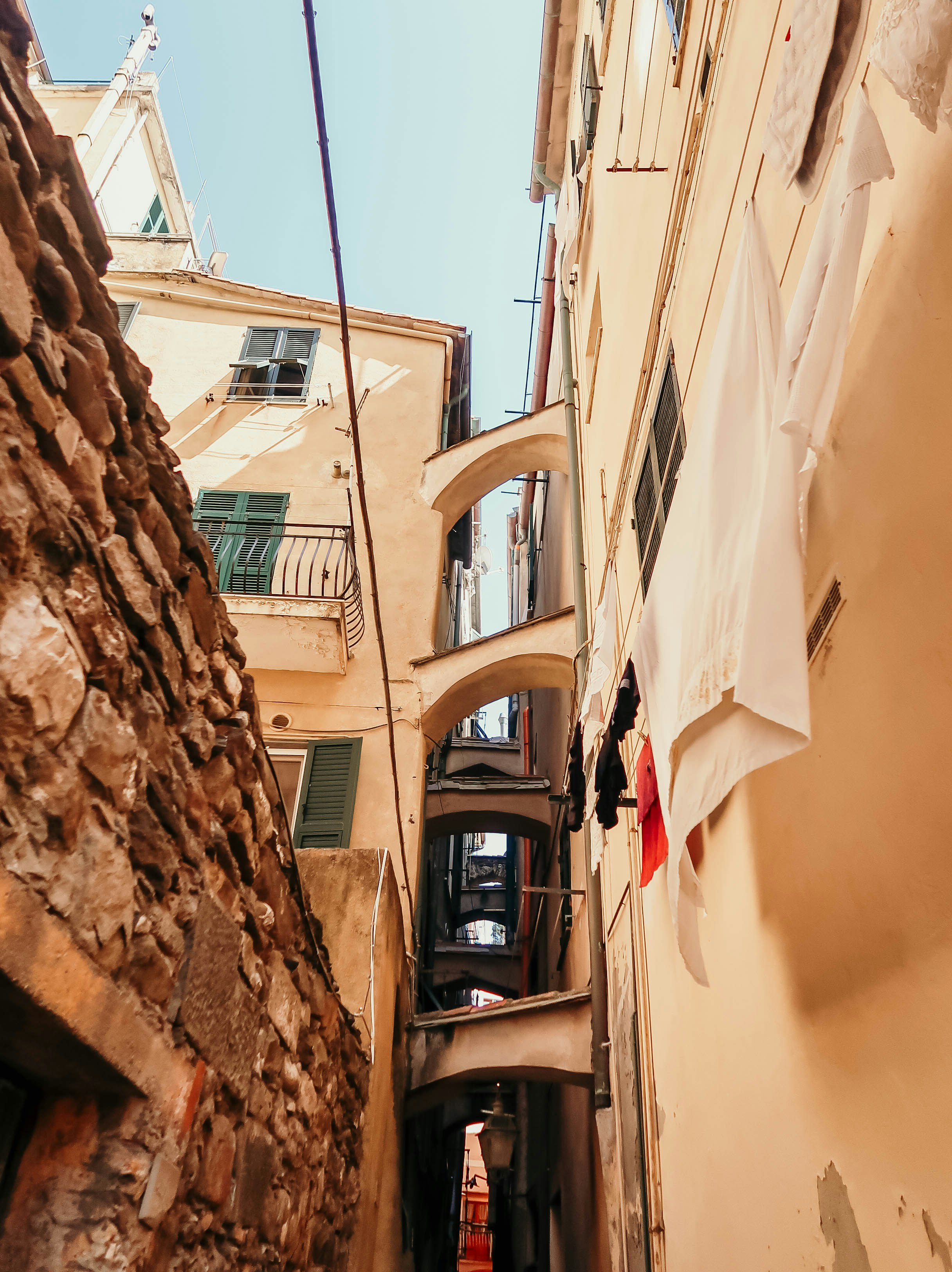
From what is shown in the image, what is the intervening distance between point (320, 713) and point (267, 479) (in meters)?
3.72

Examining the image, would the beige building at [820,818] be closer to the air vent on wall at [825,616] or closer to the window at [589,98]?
the air vent on wall at [825,616]

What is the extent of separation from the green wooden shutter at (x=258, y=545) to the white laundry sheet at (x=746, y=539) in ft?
23.0

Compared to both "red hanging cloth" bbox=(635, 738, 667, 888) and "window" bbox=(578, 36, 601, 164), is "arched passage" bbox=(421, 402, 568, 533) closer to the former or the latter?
"window" bbox=(578, 36, 601, 164)

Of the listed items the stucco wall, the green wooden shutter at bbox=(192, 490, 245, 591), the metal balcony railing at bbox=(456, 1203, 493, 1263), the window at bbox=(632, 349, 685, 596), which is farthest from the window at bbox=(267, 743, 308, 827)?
the metal balcony railing at bbox=(456, 1203, 493, 1263)

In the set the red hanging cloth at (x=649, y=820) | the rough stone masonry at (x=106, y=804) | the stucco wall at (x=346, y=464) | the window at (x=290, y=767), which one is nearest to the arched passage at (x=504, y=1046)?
the stucco wall at (x=346, y=464)

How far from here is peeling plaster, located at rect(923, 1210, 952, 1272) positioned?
175 centimetres

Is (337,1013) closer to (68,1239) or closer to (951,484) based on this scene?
(68,1239)

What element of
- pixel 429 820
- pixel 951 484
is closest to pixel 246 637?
pixel 429 820

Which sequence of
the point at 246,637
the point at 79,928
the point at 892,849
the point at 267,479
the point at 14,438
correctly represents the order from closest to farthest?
the point at 14,438, the point at 79,928, the point at 892,849, the point at 246,637, the point at 267,479

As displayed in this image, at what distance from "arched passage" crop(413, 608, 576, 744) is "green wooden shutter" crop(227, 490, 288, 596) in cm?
215

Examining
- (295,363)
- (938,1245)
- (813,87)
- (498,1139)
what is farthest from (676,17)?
(498,1139)

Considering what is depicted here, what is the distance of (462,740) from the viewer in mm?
16859

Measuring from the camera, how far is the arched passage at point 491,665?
30.5ft

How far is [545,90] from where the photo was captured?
12.2 meters
